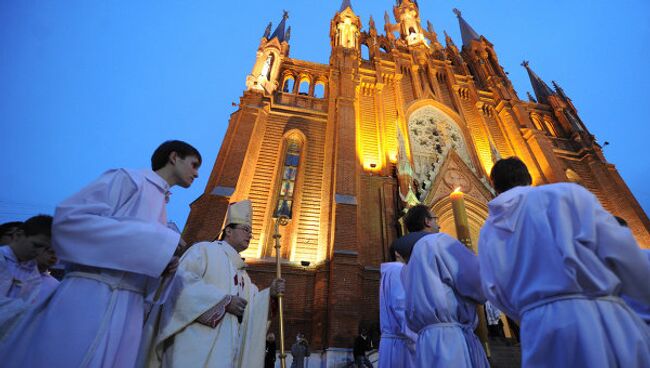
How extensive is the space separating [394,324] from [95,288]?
3515 mm

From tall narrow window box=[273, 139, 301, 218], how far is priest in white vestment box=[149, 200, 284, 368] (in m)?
8.10

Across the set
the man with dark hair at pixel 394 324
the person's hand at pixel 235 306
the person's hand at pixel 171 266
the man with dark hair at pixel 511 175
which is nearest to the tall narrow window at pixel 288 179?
the man with dark hair at pixel 394 324

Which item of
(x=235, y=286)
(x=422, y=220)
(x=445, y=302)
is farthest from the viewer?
(x=422, y=220)

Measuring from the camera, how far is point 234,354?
2.51 m

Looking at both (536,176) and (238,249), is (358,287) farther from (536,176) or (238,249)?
(536,176)

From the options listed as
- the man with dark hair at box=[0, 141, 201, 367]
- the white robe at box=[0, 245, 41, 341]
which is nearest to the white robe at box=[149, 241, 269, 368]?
the man with dark hair at box=[0, 141, 201, 367]

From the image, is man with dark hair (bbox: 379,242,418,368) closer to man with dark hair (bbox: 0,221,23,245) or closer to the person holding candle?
the person holding candle

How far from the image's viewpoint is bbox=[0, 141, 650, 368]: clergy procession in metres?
1.54

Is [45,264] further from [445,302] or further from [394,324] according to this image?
[394,324]

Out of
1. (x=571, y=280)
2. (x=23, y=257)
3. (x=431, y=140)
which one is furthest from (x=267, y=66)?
(x=571, y=280)

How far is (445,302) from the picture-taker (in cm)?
247

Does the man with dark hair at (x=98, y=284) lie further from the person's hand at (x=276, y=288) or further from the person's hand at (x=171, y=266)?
the person's hand at (x=276, y=288)

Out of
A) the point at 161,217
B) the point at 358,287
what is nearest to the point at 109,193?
the point at 161,217

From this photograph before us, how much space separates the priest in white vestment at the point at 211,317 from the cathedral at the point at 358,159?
5.55 metres
